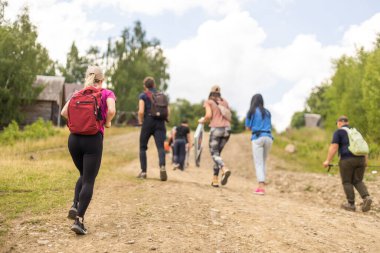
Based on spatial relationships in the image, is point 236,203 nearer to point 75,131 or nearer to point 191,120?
point 75,131

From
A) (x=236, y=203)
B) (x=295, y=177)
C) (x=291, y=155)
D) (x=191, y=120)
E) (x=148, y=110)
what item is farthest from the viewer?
(x=191, y=120)

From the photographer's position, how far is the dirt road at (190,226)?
448 cm

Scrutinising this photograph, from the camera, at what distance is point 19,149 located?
17.7 meters

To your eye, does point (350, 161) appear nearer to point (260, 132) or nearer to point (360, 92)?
point (260, 132)

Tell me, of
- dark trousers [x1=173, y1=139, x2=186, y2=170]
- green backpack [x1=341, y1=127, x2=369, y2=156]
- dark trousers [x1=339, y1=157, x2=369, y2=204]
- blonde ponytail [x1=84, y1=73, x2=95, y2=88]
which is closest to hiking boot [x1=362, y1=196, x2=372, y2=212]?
dark trousers [x1=339, y1=157, x2=369, y2=204]

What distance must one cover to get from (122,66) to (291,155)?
1402 inches

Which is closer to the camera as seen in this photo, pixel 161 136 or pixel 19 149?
pixel 161 136

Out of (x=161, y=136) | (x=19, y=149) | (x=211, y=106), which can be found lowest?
(x=19, y=149)

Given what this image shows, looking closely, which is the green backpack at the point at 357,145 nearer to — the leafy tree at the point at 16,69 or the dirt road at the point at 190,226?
the dirt road at the point at 190,226

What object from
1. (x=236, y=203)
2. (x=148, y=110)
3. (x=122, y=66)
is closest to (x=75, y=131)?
(x=236, y=203)

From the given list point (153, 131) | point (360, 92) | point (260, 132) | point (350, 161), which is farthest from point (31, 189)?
point (360, 92)

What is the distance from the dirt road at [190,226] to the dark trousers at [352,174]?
499 millimetres

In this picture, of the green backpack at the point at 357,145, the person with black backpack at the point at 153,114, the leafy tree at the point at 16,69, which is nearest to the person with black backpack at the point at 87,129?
the person with black backpack at the point at 153,114

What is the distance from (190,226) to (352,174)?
465 centimetres
